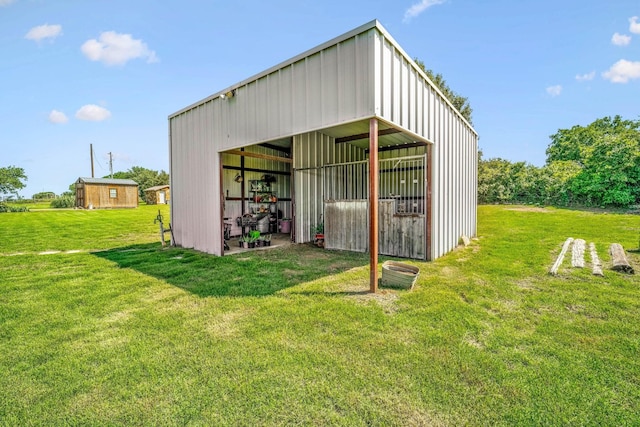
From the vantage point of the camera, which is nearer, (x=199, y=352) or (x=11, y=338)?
(x=199, y=352)

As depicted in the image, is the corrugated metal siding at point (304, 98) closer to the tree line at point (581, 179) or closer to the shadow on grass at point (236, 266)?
the shadow on grass at point (236, 266)

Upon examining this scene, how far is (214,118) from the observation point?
279 inches

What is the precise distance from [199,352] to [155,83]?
1164cm

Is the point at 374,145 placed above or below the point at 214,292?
above

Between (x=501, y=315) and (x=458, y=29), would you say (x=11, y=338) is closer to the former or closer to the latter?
Result: (x=501, y=315)

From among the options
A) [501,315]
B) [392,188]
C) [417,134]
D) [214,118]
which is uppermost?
[214,118]

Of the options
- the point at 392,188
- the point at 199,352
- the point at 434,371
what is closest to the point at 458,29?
the point at 392,188

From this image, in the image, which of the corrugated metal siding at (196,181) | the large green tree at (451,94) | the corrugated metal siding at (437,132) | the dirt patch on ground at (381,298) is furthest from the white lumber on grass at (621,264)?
the large green tree at (451,94)

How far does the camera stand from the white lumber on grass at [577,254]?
543 centimetres

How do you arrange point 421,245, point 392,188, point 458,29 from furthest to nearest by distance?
point 392,188, point 458,29, point 421,245

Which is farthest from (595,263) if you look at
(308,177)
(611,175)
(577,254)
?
(611,175)

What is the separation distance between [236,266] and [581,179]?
2211 cm

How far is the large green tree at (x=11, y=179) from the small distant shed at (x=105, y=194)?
608cm

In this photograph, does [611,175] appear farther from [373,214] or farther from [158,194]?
[158,194]
